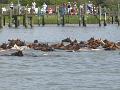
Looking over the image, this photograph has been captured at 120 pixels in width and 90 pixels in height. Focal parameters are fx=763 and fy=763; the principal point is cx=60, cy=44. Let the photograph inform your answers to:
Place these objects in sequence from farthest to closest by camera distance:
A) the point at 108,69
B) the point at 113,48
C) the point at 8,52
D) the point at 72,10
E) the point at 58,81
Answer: the point at 72,10
the point at 113,48
the point at 8,52
the point at 108,69
the point at 58,81

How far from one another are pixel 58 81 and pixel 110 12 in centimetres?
7298

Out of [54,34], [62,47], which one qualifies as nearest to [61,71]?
Result: [62,47]

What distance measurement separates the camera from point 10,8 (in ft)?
312

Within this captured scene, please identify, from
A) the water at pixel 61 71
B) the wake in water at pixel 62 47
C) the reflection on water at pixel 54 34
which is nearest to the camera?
the water at pixel 61 71

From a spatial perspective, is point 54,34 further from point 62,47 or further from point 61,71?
point 61,71

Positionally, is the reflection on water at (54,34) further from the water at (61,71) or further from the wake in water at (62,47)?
the water at (61,71)

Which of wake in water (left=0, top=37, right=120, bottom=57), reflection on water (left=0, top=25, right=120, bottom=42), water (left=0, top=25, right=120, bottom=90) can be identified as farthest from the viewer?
reflection on water (left=0, top=25, right=120, bottom=42)

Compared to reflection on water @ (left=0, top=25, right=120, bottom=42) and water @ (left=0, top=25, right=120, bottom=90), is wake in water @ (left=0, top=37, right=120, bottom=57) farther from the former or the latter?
reflection on water @ (left=0, top=25, right=120, bottom=42)

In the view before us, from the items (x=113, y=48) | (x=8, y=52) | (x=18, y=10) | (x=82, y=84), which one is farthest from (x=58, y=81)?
(x=18, y=10)

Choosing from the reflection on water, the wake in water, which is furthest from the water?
the reflection on water

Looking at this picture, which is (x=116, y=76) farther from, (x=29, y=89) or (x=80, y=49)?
(x=80, y=49)

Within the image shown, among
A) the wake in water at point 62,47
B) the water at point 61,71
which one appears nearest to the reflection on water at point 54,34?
the wake in water at point 62,47

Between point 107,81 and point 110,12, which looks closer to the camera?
point 107,81

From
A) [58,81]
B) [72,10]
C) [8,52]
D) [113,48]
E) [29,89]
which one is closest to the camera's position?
[29,89]
